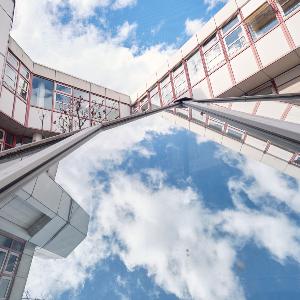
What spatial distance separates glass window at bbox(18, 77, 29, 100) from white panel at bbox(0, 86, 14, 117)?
3.35 feet

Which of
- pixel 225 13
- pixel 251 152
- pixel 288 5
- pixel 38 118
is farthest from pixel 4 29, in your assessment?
pixel 251 152

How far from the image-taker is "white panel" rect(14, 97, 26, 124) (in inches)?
571

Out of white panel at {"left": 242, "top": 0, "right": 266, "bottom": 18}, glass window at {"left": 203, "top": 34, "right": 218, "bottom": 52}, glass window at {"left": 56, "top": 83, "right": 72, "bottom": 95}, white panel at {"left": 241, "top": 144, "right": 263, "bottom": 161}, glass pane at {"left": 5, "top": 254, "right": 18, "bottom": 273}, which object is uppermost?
glass window at {"left": 56, "top": 83, "right": 72, "bottom": 95}

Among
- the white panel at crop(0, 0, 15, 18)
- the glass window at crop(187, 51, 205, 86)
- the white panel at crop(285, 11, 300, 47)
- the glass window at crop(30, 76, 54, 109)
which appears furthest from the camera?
the glass window at crop(30, 76, 54, 109)

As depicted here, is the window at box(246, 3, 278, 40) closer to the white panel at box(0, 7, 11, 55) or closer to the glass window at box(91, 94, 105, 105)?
the glass window at box(91, 94, 105, 105)

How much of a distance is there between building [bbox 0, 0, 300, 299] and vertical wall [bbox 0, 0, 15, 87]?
5 cm

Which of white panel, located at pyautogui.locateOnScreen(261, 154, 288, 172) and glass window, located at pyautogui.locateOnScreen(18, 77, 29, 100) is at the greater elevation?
glass window, located at pyautogui.locateOnScreen(18, 77, 29, 100)

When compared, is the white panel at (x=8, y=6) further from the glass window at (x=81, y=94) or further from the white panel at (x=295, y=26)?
the white panel at (x=295, y=26)

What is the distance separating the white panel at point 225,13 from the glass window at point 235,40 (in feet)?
2.99

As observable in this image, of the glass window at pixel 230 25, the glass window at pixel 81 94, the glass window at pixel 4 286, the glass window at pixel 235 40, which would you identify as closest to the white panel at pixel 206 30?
the glass window at pixel 230 25

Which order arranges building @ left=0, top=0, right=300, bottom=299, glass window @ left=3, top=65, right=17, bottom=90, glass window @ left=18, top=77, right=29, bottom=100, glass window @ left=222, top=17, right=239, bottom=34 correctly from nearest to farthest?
building @ left=0, top=0, right=300, bottom=299 → glass window @ left=222, top=17, right=239, bottom=34 → glass window @ left=3, top=65, right=17, bottom=90 → glass window @ left=18, top=77, right=29, bottom=100

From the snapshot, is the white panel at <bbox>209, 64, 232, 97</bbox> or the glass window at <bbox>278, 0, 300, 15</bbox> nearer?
the glass window at <bbox>278, 0, 300, 15</bbox>

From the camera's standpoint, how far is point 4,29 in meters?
13.1

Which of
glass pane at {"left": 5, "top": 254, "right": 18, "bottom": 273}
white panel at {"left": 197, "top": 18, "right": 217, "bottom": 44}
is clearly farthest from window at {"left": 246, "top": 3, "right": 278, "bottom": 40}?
glass pane at {"left": 5, "top": 254, "right": 18, "bottom": 273}
